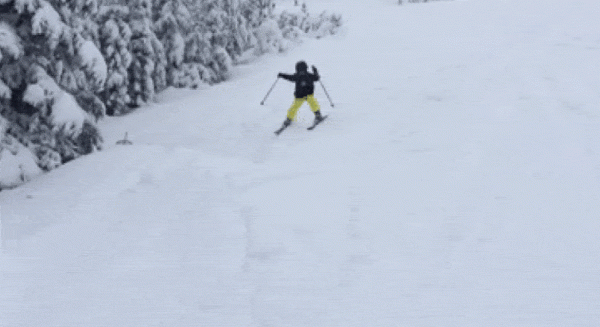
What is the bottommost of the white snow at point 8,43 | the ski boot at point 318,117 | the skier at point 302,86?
the ski boot at point 318,117

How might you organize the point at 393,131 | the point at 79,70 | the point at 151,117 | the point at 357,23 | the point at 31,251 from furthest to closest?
1. the point at 357,23
2. the point at 151,117
3. the point at 393,131
4. the point at 79,70
5. the point at 31,251

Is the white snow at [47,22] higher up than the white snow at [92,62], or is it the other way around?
the white snow at [47,22]

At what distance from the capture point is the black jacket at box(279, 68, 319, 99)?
12.0 metres

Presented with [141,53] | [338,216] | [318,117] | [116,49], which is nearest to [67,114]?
[338,216]

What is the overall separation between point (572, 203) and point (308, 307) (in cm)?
426

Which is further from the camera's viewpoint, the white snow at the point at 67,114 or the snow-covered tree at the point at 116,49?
the snow-covered tree at the point at 116,49

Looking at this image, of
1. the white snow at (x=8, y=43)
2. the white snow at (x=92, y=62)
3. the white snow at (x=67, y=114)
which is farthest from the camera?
the white snow at (x=92, y=62)

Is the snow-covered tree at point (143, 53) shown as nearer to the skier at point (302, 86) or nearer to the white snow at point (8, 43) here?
the skier at point (302, 86)

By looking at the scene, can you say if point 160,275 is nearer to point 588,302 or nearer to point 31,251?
point 31,251

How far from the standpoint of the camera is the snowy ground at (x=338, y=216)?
5324 mm

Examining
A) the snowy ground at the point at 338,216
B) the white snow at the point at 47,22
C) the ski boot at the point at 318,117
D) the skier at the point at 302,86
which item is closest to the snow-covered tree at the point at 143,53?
the snowy ground at the point at 338,216

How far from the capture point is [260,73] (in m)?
18.3

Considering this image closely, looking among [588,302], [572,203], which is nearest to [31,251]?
[588,302]

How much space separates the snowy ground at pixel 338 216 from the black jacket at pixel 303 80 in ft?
2.65
